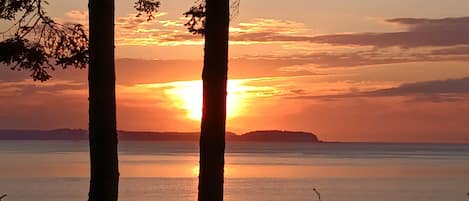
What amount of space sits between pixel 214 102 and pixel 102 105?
4.31ft

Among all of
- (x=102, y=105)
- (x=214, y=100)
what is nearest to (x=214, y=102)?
(x=214, y=100)

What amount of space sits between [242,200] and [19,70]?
108 feet

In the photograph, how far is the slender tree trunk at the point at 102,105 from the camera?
1087 centimetres

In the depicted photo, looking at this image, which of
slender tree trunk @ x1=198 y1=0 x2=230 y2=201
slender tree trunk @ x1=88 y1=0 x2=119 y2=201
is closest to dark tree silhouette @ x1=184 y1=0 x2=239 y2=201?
slender tree trunk @ x1=198 y1=0 x2=230 y2=201

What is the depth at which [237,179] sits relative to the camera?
61312mm

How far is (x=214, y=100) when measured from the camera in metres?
10.4

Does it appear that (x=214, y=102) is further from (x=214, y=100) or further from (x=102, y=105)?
(x=102, y=105)

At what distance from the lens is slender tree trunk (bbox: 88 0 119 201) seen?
35.7ft

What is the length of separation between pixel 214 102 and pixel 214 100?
2 centimetres

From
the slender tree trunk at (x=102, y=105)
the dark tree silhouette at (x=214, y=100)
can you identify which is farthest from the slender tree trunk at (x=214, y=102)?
the slender tree trunk at (x=102, y=105)

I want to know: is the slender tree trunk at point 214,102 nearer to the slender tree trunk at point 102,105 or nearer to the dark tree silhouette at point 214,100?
the dark tree silhouette at point 214,100

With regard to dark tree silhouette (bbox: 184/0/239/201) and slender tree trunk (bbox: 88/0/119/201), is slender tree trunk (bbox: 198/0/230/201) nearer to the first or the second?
dark tree silhouette (bbox: 184/0/239/201)

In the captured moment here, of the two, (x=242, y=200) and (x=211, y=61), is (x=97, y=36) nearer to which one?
(x=211, y=61)

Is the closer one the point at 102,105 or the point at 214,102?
the point at 214,102
